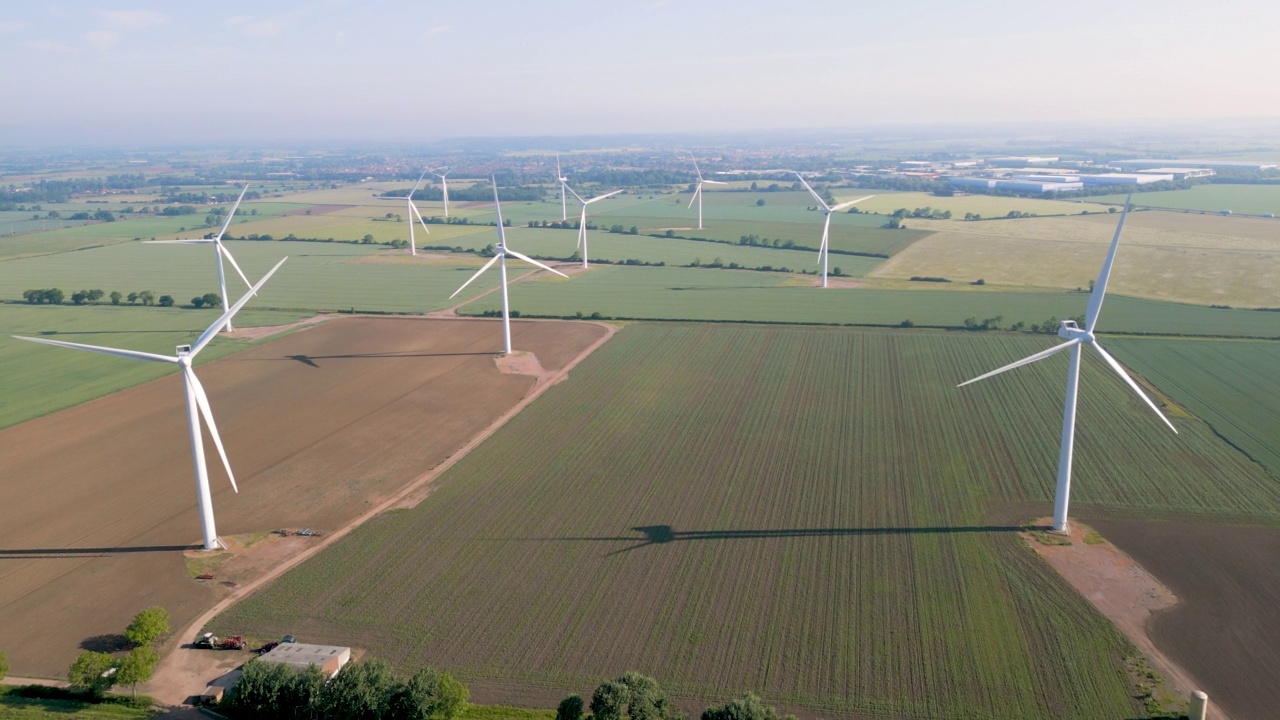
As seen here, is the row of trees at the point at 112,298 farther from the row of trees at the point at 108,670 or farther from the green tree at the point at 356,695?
the green tree at the point at 356,695

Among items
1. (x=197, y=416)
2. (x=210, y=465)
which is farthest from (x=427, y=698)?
(x=210, y=465)

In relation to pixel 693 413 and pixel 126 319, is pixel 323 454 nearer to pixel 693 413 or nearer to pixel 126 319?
pixel 693 413

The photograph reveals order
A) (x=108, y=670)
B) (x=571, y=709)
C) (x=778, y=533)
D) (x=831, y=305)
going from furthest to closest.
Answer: (x=831, y=305), (x=778, y=533), (x=108, y=670), (x=571, y=709)

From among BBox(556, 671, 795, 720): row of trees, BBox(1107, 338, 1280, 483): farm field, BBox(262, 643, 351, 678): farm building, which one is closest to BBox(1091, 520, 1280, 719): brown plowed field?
BBox(1107, 338, 1280, 483): farm field

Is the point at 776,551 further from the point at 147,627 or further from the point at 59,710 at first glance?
Result: the point at 59,710

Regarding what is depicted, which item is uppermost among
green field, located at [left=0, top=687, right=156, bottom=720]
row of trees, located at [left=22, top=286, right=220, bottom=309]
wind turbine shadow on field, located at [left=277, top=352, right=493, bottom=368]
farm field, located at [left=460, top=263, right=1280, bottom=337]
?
row of trees, located at [left=22, top=286, right=220, bottom=309]

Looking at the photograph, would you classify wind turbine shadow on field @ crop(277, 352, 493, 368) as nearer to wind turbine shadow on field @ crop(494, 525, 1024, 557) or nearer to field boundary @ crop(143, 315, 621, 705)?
field boundary @ crop(143, 315, 621, 705)
